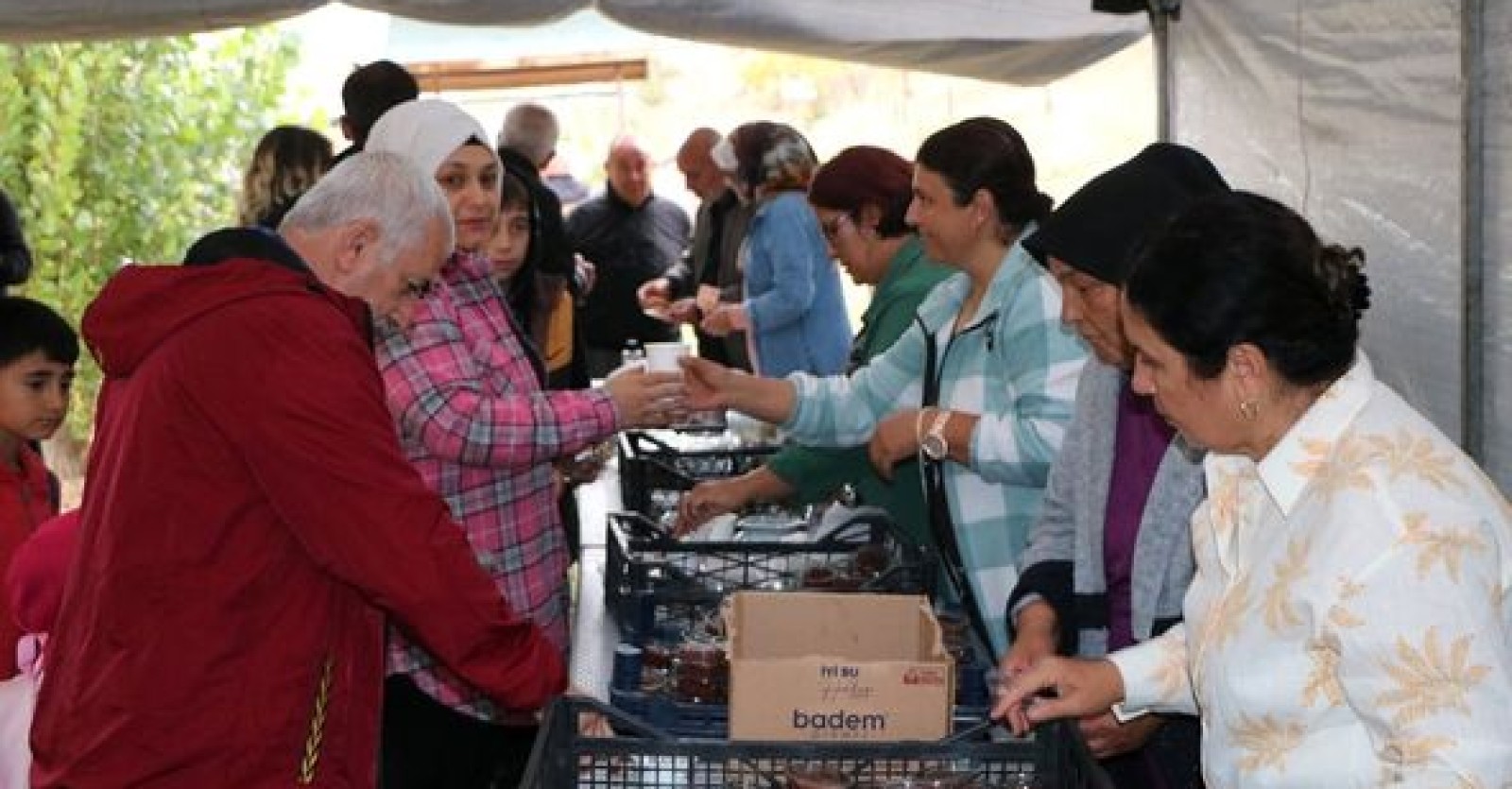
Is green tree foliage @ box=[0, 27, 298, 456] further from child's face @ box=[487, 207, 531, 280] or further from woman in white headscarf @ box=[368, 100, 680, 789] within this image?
woman in white headscarf @ box=[368, 100, 680, 789]

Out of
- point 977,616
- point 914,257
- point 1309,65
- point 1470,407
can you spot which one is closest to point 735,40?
point 914,257

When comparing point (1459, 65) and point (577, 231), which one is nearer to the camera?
point (1459, 65)

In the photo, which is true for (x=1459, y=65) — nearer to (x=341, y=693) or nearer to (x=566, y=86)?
(x=341, y=693)

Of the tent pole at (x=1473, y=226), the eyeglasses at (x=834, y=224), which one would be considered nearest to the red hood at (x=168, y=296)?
the tent pole at (x=1473, y=226)

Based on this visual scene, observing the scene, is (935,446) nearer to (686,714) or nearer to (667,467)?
(686,714)

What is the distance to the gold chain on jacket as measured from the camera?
105 inches

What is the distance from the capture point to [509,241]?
452 centimetres

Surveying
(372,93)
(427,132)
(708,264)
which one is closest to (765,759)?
(427,132)

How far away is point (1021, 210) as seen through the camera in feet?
12.4

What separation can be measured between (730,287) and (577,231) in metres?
1.67

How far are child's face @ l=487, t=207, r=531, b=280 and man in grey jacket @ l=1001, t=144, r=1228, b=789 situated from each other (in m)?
1.65

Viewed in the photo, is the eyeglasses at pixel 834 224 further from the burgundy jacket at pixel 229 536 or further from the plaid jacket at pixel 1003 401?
the burgundy jacket at pixel 229 536

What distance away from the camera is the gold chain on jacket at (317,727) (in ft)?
8.71

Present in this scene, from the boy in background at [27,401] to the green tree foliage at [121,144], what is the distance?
15.0ft
